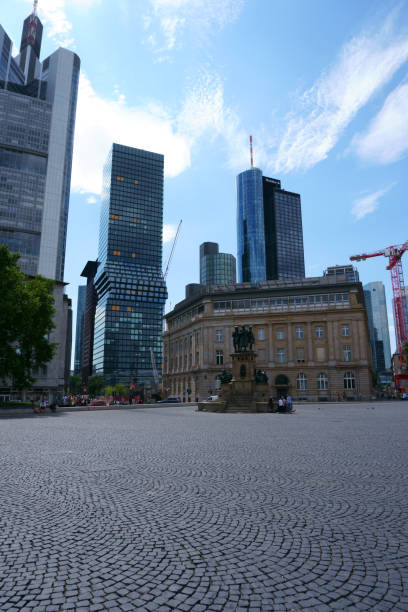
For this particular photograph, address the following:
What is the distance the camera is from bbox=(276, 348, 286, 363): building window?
82.2 metres

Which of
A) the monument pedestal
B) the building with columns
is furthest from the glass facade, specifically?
the monument pedestal

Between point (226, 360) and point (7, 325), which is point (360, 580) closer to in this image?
point (7, 325)

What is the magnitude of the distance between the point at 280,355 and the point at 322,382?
383 inches

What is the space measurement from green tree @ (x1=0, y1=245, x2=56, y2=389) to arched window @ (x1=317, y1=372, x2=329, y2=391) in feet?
172

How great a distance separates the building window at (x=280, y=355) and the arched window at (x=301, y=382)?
4.53 meters

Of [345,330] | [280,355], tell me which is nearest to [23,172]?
[280,355]

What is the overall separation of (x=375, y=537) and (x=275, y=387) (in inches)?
3022

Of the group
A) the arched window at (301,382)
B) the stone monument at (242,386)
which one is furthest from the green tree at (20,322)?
the arched window at (301,382)

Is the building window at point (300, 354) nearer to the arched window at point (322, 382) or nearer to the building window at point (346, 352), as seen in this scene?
the arched window at point (322, 382)

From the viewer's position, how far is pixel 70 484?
860cm

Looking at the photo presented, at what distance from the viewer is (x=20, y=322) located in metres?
41.6

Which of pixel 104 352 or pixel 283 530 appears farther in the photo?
pixel 104 352

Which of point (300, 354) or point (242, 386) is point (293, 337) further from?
point (242, 386)

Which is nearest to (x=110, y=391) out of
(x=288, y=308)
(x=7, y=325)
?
(x=288, y=308)
